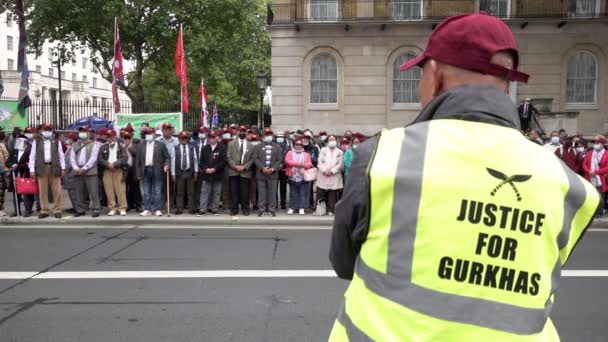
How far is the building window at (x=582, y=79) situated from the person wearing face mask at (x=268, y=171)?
58.5ft

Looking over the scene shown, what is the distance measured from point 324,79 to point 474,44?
964 inches

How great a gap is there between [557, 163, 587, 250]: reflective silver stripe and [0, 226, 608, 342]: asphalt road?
12.0ft

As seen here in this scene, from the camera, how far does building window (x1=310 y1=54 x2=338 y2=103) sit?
84.2ft

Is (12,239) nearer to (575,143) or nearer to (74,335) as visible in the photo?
(74,335)

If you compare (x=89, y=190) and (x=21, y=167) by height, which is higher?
(x=21, y=167)

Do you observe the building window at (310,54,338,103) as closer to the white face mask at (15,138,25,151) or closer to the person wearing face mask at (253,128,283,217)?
the person wearing face mask at (253,128,283,217)

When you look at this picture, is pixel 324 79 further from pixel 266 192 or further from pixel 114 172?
pixel 114 172

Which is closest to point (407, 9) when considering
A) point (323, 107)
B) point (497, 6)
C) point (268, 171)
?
point (497, 6)

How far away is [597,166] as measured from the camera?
1327cm

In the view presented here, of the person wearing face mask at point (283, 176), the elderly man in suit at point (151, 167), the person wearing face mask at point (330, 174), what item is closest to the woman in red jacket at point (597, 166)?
the person wearing face mask at point (330, 174)

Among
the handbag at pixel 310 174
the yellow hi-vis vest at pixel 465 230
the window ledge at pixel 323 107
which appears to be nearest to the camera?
the yellow hi-vis vest at pixel 465 230

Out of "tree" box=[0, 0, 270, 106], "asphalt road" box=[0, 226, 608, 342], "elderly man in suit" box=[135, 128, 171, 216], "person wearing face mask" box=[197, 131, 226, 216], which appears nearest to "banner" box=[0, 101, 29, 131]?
"elderly man in suit" box=[135, 128, 171, 216]

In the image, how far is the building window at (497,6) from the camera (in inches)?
989

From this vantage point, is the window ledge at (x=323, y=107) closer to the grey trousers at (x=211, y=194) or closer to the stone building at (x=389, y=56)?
the stone building at (x=389, y=56)
